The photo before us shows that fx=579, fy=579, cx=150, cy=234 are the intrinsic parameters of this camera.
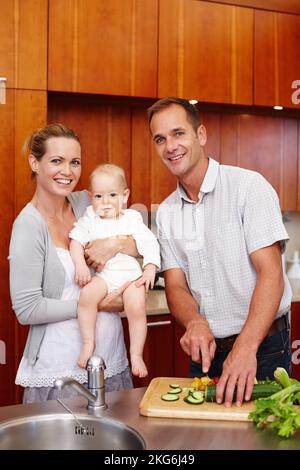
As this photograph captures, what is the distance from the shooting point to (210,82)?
329cm

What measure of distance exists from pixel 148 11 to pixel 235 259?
5.71 feet

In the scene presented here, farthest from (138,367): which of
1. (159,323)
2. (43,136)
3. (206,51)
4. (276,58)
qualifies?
(276,58)

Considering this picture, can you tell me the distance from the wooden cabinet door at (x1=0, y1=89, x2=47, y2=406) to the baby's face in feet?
2.99

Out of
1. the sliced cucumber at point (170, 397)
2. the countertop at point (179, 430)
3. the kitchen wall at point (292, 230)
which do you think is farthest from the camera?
the kitchen wall at point (292, 230)

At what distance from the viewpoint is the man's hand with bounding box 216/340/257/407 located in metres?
1.50

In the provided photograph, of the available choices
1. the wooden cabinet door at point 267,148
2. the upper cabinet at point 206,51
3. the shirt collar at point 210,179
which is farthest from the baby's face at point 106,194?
the wooden cabinet door at point 267,148

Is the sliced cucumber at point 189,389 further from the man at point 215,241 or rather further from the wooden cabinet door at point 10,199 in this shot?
the wooden cabinet door at point 10,199

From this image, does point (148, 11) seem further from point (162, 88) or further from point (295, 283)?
point (295, 283)

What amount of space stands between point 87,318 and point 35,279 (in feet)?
0.69

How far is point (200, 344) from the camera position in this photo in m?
1.75

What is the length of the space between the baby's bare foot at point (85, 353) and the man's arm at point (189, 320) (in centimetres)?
30

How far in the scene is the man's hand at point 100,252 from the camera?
2016 mm

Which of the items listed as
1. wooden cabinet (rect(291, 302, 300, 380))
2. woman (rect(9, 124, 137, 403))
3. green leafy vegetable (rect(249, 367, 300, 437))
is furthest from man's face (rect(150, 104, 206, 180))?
wooden cabinet (rect(291, 302, 300, 380))
